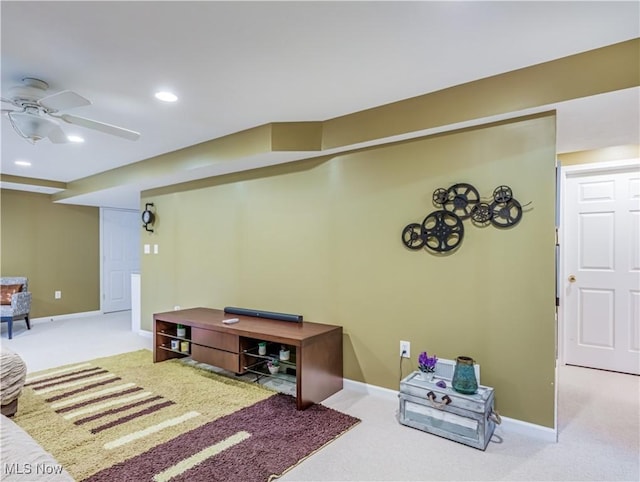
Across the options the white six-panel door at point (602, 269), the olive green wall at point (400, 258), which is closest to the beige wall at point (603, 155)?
the white six-panel door at point (602, 269)

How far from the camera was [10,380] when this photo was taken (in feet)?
7.52

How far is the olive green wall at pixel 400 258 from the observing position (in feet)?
7.47

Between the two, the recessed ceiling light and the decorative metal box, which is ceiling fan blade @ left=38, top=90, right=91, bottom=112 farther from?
the decorative metal box

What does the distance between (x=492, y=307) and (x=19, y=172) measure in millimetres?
5956

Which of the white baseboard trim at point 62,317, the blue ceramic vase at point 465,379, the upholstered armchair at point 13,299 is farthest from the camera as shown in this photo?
the white baseboard trim at point 62,317

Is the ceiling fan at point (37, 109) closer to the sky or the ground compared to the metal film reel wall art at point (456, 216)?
closer to the sky

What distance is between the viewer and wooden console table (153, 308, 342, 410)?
2.67 m

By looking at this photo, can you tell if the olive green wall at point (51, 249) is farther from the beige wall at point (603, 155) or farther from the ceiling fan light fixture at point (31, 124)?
the beige wall at point (603, 155)

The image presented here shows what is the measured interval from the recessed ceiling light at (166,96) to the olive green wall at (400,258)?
3.95ft

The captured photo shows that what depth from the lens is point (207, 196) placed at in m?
4.18

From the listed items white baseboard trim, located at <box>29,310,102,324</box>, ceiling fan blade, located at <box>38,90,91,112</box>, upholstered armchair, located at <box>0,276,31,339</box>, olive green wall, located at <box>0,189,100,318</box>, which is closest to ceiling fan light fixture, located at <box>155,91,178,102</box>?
ceiling fan blade, located at <box>38,90,91,112</box>

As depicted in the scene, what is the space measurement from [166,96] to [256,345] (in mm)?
2127

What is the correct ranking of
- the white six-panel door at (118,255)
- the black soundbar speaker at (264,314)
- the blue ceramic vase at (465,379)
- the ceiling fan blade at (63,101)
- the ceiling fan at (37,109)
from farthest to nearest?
the white six-panel door at (118,255) → the black soundbar speaker at (264,314) → the blue ceramic vase at (465,379) → the ceiling fan at (37,109) → the ceiling fan blade at (63,101)

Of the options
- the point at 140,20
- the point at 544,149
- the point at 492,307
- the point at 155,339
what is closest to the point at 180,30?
the point at 140,20
